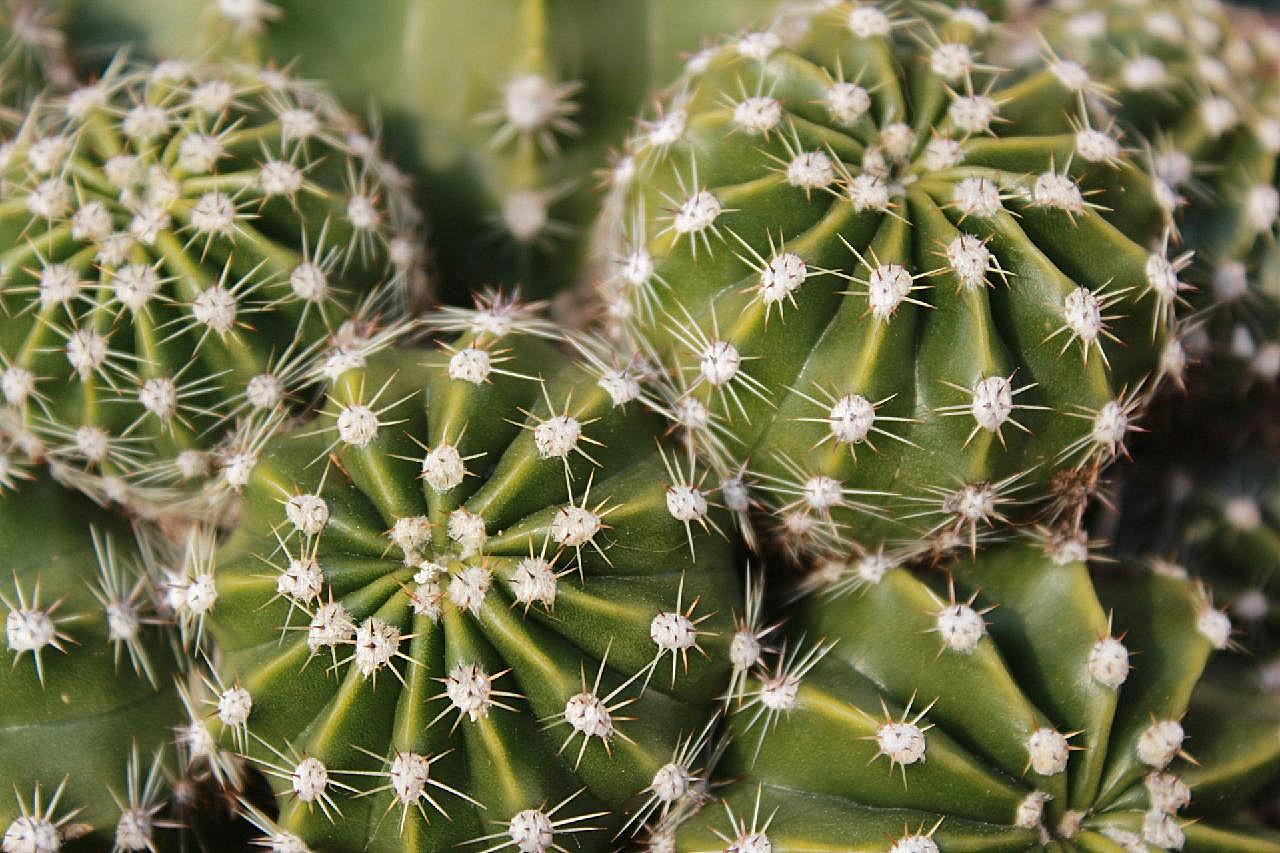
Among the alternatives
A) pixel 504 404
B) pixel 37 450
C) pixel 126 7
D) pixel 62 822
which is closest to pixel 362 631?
pixel 504 404

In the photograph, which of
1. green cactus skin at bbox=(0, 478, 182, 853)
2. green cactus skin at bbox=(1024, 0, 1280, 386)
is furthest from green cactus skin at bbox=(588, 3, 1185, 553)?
green cactus skin at bbox=(0, 478, 182, 853)

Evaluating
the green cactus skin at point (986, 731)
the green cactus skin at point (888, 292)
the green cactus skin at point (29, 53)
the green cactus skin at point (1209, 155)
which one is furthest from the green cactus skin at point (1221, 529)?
the green cactus skin at point (29, 53)

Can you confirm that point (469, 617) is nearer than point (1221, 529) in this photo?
Yes

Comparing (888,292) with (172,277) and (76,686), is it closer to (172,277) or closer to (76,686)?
(172,277)

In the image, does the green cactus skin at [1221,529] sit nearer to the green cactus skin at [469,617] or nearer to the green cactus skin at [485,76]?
the green cactus skin at [469,617]

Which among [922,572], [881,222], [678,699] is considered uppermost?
[881,222]

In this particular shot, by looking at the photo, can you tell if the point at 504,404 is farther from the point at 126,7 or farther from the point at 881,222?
the point at 126,7

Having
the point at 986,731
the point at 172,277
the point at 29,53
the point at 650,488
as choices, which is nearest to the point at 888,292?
the point at 650,488
